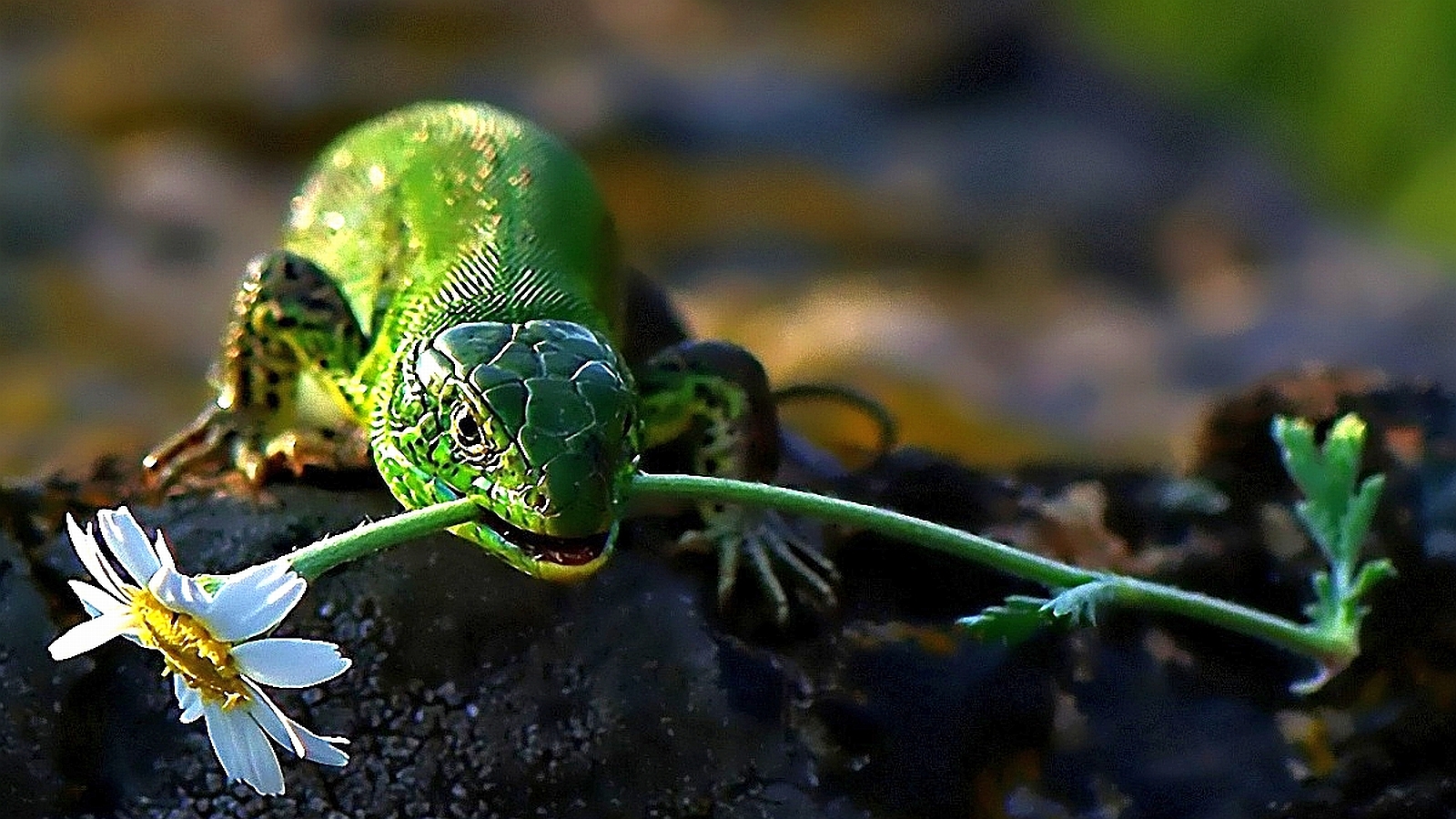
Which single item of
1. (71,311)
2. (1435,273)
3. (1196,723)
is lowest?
(71,311)

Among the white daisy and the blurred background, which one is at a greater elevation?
the white daisy

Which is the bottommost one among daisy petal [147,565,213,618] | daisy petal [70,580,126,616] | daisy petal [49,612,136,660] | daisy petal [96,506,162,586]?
daisy petal [49,612,136,660]

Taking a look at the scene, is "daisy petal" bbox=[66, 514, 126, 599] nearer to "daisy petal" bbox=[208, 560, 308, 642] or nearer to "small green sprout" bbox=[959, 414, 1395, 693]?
"daisy petal" bbox=[208, 560, 308, 642]

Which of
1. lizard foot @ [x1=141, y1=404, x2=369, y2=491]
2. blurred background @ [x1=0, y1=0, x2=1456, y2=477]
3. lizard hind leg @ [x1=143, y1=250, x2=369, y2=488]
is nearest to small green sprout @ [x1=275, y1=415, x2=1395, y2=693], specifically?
lizard foot @ [x1=141, y1=404, x2=369, y2=491]

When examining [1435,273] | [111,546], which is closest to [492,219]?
Answer: [111,546]

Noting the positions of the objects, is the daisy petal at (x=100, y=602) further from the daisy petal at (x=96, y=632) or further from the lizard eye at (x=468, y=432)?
the lizard eye at (x=468, y=432)

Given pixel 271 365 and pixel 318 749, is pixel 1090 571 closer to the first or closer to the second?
pixel 318 749

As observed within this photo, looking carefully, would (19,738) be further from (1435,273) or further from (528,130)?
(1435,273)
